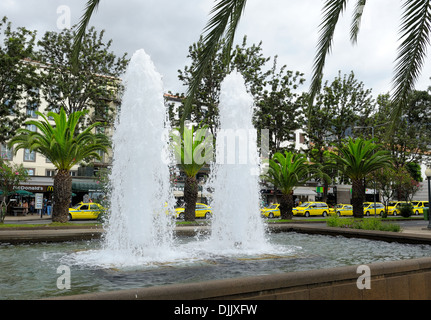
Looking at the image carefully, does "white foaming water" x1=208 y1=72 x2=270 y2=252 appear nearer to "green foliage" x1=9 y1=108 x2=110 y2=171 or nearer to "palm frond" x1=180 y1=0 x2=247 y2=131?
"palm frond" x1=180 y1=0 x2=247 y2=131

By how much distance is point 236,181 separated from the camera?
13125 millimetres

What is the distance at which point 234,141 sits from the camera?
1410 centimetres

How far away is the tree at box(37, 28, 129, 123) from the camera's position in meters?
28.7

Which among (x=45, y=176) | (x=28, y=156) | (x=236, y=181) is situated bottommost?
(x=236, y=181)

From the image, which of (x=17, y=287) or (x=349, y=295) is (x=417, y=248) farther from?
(x=17, y=287)

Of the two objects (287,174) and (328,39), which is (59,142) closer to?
(287,174)

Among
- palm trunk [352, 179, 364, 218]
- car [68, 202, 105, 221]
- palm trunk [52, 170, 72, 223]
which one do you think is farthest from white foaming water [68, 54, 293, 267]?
car [68, 202, 105, 221]

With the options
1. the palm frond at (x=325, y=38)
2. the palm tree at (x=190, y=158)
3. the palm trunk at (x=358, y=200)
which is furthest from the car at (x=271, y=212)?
the palm frond at (x=325, y=38)

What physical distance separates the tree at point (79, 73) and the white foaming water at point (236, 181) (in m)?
17.9

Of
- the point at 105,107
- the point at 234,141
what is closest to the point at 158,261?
the point at 234,141

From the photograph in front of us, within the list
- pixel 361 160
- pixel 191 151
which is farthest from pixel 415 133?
pixel 191 151

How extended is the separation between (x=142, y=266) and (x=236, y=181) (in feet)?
19.1

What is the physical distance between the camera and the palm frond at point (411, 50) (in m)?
4.71

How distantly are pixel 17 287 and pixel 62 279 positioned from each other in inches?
29.5
